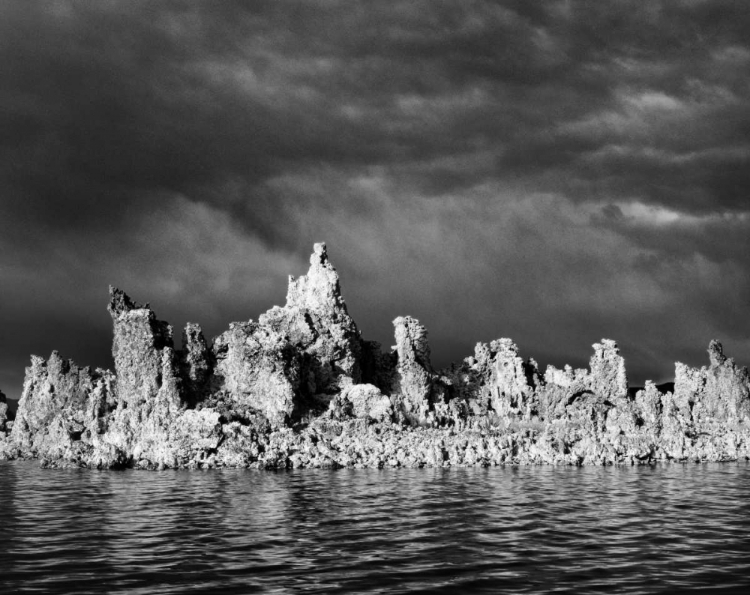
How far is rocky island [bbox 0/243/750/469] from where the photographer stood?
87188 millimetres

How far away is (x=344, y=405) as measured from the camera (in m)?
103

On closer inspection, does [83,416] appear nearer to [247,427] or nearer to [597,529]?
[247,427]

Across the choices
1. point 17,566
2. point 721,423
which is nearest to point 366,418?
point 721,423

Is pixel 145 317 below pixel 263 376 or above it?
above

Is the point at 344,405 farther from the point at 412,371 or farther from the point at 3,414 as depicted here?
the point at 3,414

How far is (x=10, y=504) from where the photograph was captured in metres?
55.6

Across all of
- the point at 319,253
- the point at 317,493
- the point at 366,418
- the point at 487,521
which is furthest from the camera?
the point at 319,253

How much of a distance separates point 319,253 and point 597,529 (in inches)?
3201

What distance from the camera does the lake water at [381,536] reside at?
29.7 metres

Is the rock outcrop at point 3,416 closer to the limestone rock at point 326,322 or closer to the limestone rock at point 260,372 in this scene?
the limestone rock at point 326,322

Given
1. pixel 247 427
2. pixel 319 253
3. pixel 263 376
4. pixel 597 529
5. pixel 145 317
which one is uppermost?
pixel 319 253

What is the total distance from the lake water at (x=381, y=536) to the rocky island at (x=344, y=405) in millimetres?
18425

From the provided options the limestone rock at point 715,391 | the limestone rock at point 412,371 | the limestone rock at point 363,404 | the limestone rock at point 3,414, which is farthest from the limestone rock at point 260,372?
the limestone rock at point 3,414

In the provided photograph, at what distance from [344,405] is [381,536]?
6397 cm
